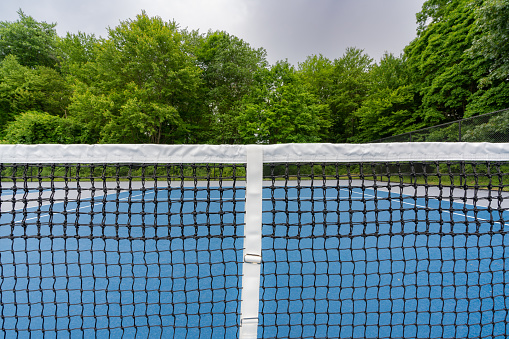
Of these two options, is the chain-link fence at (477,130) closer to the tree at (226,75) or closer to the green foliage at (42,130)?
the tree at (226,75)

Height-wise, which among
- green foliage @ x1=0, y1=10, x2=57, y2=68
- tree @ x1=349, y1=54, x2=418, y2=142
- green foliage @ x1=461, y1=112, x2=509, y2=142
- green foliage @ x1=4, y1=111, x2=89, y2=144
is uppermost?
green foliage @ x1=0, y1=10, x2=57, y2=68

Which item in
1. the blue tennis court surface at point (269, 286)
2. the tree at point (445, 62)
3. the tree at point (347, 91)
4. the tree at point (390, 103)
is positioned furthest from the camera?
the tree at point (347, 91)

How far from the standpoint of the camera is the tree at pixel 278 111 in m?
14.1

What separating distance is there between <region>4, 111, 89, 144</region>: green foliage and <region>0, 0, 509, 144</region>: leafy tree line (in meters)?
0.06

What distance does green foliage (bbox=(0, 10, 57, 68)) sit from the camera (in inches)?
705

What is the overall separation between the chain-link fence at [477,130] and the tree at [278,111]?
6.70 meters

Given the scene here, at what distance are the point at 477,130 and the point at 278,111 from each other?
9.21 metres

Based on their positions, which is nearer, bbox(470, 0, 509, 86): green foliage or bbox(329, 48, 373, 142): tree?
bbox(470, 0, 509, 86): green foliage

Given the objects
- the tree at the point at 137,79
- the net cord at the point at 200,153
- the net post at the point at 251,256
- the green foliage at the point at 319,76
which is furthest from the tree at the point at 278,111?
the net post at the point at 251,256

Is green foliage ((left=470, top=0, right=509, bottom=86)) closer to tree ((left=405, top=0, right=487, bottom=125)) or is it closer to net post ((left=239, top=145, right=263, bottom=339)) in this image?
tree ((left=405, top=0, right=487, bottom=125))

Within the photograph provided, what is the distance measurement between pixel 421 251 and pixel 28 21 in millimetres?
28994

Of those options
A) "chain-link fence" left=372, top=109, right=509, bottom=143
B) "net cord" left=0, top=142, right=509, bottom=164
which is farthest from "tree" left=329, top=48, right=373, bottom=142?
"net cord" left=0, top=142, right=509, bottom=164

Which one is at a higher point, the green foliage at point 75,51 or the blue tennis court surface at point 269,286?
the green foliage at point 75,51

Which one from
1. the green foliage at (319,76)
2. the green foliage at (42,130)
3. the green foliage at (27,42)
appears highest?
the green foliage at (27,42)
